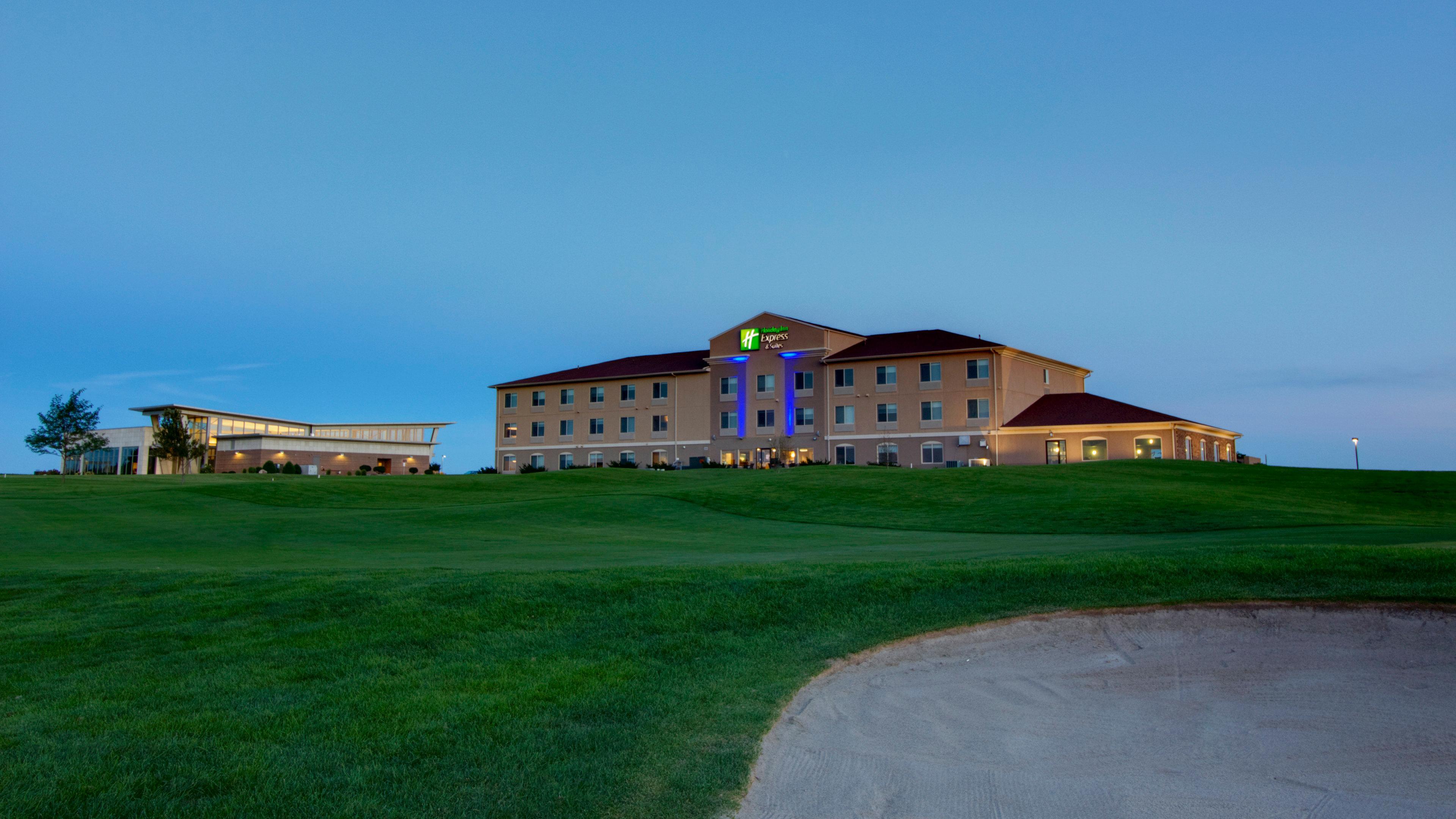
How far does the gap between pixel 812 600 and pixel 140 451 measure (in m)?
89.3

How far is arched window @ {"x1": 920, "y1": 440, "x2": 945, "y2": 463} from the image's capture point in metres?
58.1

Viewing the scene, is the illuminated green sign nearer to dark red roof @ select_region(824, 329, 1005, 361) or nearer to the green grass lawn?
dark red roof @ select_region(824, 329, 1005, 361)

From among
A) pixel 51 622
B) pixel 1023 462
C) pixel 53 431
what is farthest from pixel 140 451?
pixel 51 622

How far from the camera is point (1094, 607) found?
32.7 feet

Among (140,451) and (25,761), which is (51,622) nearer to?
(25,761)

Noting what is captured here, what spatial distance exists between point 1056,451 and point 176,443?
56.4 m

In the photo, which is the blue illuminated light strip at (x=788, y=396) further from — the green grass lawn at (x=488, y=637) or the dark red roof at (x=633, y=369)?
the green grass lawn at (x=488, y=637)

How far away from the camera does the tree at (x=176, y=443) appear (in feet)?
205

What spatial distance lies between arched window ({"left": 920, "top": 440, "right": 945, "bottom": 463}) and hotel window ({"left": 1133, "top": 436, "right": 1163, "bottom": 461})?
1085 centimetres

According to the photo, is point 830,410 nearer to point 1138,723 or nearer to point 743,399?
point 743,399

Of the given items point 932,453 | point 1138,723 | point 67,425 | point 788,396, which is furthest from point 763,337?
point 1138,723

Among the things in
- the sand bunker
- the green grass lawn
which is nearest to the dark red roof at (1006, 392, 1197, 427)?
the green grass lawn

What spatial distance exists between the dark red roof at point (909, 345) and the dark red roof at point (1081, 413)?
15.4ft

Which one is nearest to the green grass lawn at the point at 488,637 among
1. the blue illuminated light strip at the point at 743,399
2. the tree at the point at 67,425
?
the tree at the point at 67,425
